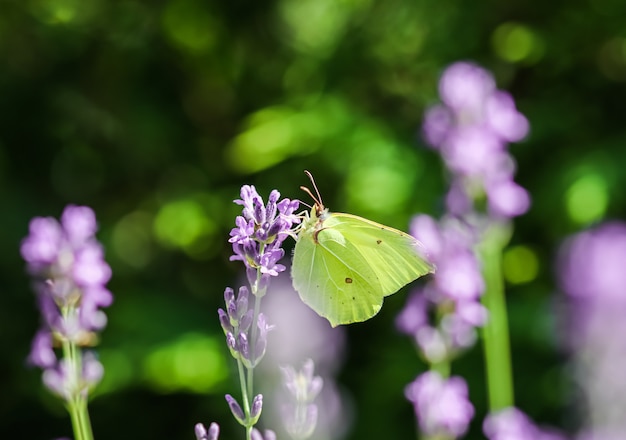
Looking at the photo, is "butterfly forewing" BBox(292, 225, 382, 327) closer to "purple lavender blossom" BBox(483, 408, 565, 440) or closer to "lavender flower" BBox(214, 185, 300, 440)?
"lavender flower" BBox(214, 185, 300, 440)

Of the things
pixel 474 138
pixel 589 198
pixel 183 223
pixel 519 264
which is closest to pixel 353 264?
pixel 474 138

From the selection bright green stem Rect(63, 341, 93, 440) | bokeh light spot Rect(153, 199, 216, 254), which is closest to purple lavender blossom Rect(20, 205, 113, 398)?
bright green stem Rect(63, 341, 93, 440)

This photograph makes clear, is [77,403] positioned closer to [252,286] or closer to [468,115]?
[252,286]

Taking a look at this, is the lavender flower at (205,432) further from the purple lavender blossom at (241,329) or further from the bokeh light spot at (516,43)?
the bokeh light spot at (516,43)

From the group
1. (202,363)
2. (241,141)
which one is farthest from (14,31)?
(202,363)

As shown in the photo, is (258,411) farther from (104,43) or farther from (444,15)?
(104,43)

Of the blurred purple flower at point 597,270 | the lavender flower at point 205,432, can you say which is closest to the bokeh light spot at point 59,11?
the blurred purple flower at point 597,270
